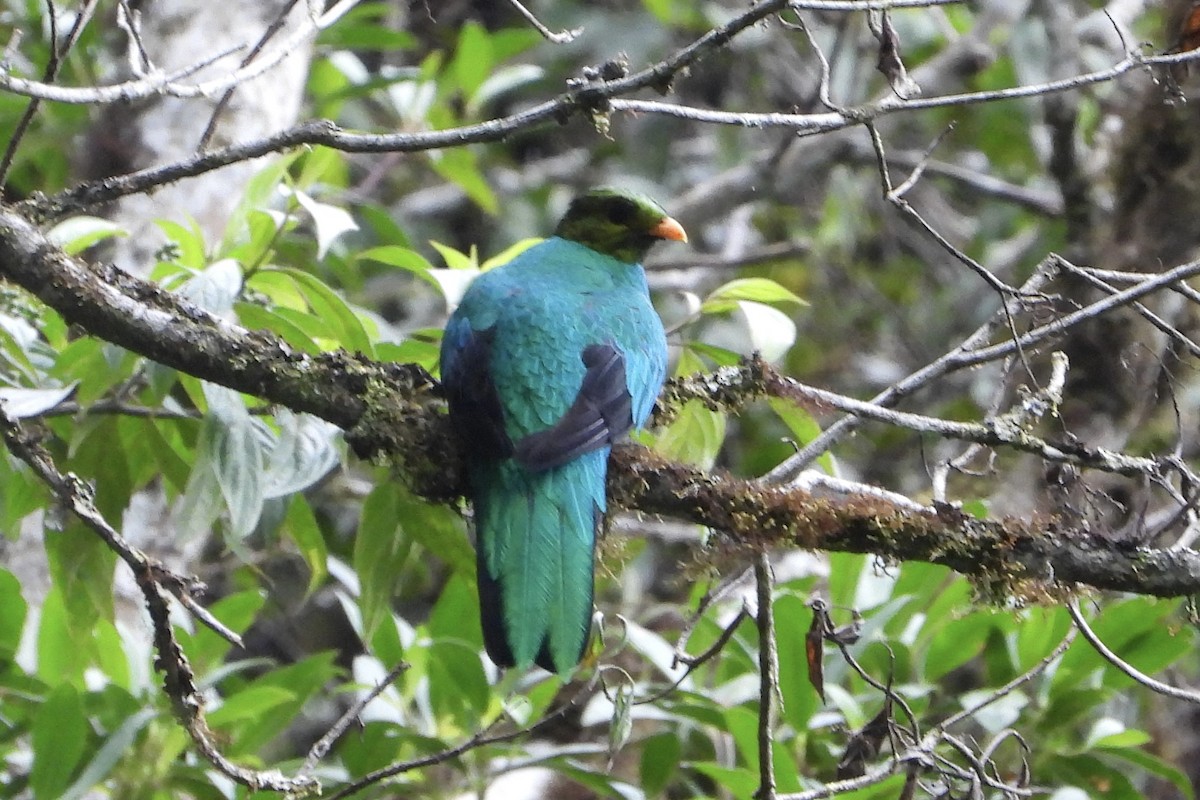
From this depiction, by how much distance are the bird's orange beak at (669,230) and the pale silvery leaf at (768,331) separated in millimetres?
903

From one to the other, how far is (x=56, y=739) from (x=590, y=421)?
53.3 inches

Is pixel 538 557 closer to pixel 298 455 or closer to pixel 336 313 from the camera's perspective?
pixel 298 455

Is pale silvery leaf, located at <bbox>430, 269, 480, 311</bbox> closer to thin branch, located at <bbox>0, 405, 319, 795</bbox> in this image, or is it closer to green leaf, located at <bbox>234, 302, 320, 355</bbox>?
green leaf, located at <bbox>234, 302, 320, 355</bbox>

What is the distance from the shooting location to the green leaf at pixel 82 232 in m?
3.14

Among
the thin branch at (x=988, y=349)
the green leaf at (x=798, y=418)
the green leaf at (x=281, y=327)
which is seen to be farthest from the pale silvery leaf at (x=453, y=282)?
the thin branch at (x=988, y=349)

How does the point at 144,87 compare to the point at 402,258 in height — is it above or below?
above

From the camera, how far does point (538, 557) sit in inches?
110

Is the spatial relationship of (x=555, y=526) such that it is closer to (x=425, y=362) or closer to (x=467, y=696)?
(x=425, y=362)

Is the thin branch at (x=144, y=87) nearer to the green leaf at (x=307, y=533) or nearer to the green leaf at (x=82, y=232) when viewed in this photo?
the green leaf at (x=82, y=232)

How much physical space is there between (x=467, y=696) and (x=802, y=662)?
32.7 inches

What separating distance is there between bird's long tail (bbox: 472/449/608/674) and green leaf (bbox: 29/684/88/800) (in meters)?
0.98

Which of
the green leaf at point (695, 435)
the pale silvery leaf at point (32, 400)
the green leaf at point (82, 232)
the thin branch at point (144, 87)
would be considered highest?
the thin branch at point (144, 87)

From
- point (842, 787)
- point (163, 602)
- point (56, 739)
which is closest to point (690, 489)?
point (842, 787)

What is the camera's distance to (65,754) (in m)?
3.06
